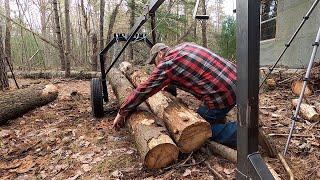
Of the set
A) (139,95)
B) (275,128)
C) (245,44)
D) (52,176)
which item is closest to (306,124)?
(275,128)

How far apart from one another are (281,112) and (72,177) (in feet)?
12.2

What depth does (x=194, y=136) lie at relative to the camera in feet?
10.4

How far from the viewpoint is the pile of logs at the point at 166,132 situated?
300 cm

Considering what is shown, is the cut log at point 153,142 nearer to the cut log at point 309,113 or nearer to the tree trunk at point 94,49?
the cut log at point 309,113

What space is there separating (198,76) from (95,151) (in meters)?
1.59

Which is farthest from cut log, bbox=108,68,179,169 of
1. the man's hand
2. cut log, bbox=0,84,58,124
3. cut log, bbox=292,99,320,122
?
cut log, bbox=0,84,58,124

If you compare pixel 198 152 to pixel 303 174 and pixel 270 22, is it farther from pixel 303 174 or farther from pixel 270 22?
pixel 270 22

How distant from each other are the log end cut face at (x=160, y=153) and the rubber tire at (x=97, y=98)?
213 centimetres

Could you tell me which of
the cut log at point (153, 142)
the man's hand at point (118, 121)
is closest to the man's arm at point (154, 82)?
the cut log at point (153, 142)

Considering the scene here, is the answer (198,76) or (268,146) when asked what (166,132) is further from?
(268,146)

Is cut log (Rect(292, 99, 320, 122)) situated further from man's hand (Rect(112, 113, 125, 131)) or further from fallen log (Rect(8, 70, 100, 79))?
fallen log (Rect(8, 70, 100, 79))

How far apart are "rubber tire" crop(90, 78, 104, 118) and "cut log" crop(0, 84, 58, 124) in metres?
1.53

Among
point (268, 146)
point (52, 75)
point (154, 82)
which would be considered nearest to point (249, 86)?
point (268, 146)

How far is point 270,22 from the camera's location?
11406 millimetres
